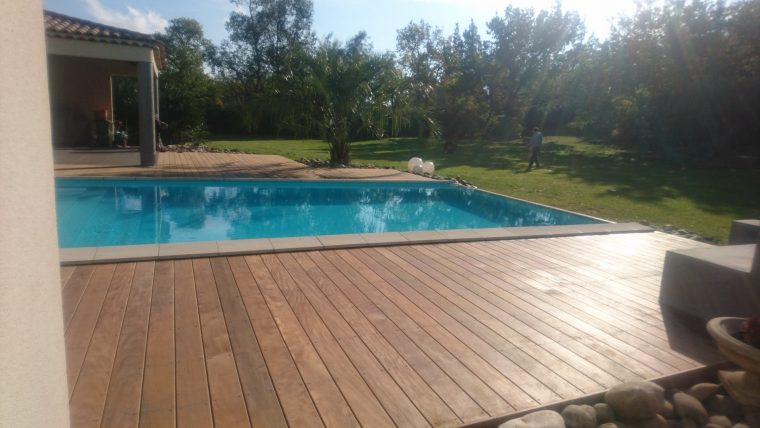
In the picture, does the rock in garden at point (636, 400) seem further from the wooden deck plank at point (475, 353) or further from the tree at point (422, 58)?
the tree at point (422, 58)

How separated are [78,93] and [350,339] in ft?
60.1

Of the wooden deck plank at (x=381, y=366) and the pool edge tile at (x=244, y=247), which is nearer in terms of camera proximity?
the wooden deck plank at (x=381, y=366)

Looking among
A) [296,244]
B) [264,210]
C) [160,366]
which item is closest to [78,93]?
[264,210]

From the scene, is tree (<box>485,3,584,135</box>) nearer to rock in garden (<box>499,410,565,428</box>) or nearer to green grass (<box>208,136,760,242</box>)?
green grass (<box>208,136,760,242</box>)

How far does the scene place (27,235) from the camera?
1.14 meters

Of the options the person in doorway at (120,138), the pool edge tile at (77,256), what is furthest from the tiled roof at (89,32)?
the pool edge tile at (77,256)

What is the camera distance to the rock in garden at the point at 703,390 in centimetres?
271

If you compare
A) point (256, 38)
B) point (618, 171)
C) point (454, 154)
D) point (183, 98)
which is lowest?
point (618, 171)

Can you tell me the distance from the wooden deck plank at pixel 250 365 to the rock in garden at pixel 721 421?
2134 millimetres

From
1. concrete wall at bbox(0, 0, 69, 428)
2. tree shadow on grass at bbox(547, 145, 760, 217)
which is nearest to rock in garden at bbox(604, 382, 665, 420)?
concrete wall at bbox(0, 0, 69, 428)

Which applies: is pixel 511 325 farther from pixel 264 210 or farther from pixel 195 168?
pixel 195 168

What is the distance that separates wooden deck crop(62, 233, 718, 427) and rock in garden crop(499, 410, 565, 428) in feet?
0.33

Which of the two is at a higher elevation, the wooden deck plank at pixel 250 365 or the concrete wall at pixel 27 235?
the concrete wall at pixel 27 235

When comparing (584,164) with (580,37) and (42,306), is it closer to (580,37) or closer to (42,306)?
(580,37)
